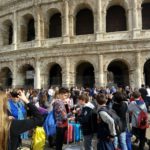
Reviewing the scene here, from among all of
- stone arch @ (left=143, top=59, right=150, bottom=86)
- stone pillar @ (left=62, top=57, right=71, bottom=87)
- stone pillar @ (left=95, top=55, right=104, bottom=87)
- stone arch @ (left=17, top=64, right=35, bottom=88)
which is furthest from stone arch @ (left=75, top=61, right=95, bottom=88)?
stone arch @ (left=143, top=59, right=150, bottom=86)

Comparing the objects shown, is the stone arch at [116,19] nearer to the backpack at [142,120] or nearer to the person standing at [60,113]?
the backpack at [142,120]

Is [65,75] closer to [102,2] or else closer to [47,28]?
[47,28]

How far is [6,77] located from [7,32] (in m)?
4.71

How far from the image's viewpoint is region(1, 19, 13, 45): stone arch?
1057 inches

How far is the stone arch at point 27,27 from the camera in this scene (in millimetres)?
25188

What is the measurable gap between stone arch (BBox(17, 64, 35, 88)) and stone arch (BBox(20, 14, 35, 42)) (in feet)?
9.03

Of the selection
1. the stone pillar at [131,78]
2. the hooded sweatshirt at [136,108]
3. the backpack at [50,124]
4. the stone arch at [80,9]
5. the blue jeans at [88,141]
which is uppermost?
the stone arch at [80,9]

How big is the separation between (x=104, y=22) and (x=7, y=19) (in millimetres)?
10367

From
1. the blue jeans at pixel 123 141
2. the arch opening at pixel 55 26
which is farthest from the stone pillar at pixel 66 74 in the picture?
the blue jeans at pixel 123 141

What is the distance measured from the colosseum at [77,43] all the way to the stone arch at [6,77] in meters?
0.25

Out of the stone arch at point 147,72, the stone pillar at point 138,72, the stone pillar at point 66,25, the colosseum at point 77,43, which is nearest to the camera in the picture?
the stone pillar at point 138,72

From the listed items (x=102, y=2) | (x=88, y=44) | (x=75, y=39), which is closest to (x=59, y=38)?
(x=75, y=39)

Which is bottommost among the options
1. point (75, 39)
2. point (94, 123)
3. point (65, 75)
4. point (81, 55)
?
point (94, 123)

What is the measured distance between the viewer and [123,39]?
20.4 m
